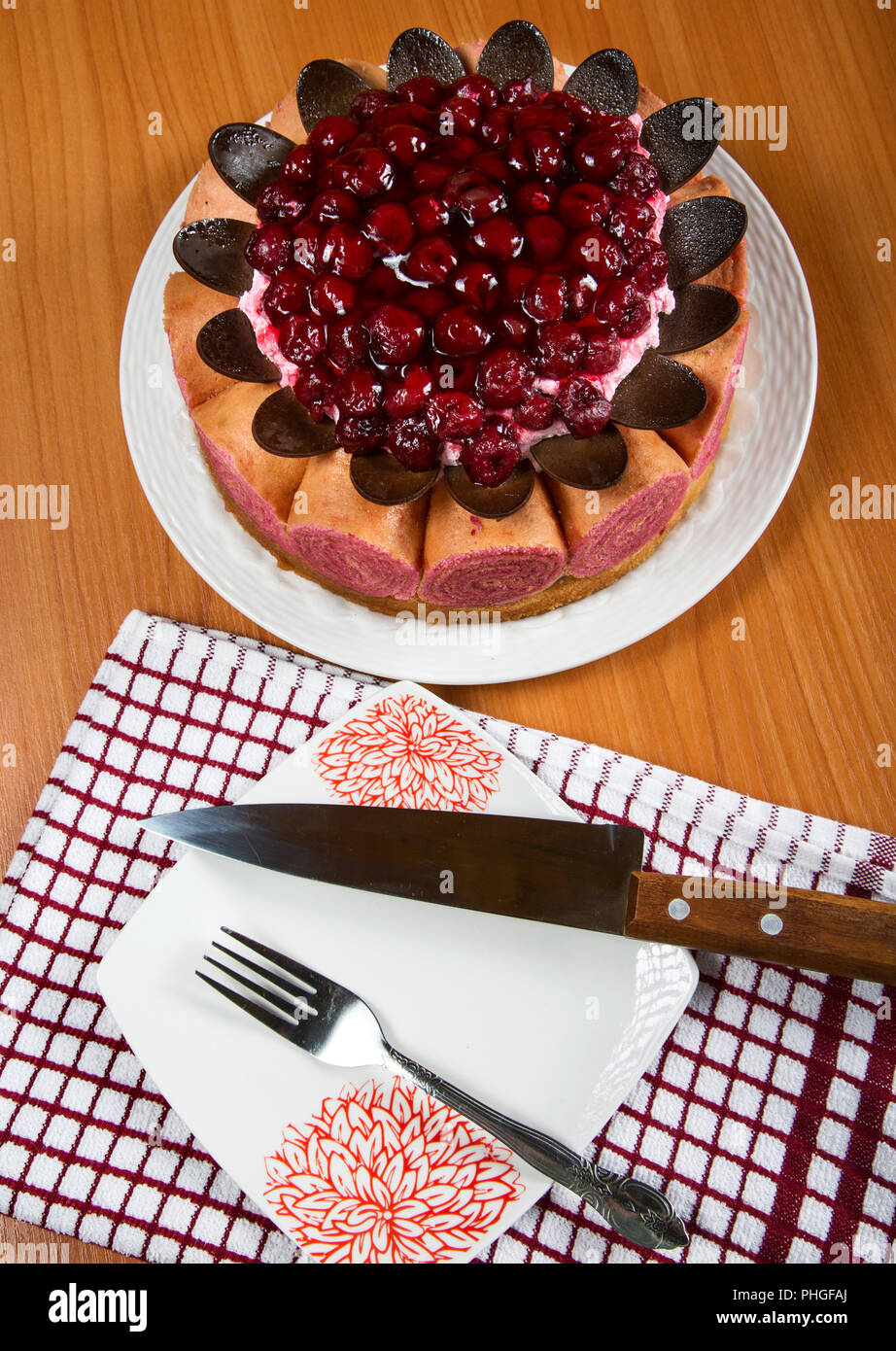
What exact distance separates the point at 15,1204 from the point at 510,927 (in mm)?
696

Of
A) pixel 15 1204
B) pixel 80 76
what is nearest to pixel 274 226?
pixel 80 76

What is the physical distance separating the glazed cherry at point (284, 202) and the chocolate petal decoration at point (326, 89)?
0.57 feet

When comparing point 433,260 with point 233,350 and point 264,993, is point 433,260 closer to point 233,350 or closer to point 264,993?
point 233,350

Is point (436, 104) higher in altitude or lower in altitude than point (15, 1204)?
higher

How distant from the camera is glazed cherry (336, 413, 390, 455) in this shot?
1.26 metres

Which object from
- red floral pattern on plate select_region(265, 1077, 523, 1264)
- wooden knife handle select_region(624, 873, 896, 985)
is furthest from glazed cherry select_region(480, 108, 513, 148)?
red floral pattern on plate select_region(265, 1077, 523, 1264)

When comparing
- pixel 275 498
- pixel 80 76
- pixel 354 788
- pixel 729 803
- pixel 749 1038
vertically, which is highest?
pixel 80 76

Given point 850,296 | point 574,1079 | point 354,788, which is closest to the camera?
point 574,1079

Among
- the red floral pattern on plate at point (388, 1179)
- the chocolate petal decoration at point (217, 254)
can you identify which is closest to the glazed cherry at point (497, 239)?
the chocolate petal decoration at point (217, 254)

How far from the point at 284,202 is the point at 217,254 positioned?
4.7 inches

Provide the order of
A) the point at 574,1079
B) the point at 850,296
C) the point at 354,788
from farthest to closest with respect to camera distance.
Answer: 1. the point at 850,296
2. the point at 354,788
3. the point at 574,1079

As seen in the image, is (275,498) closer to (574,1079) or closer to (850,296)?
(574,1079)

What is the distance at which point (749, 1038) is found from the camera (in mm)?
1344

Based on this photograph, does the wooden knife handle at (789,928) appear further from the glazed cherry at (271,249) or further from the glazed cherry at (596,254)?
the glazed cherry at (271,249)
